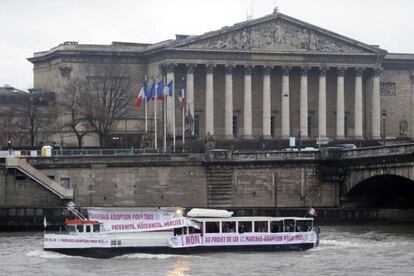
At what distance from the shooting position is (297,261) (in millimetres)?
85500

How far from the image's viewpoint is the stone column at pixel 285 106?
511 ft

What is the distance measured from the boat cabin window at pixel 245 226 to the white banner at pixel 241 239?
27.9 inches

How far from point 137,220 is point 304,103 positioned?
70248 millimetres

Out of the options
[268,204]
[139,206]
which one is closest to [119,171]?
[139,206]

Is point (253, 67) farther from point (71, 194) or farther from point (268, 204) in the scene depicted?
point (71, 194)

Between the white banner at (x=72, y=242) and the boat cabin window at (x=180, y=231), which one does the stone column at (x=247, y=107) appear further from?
the white banner at (x=72, y=242)

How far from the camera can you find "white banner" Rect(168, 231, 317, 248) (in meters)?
89.1

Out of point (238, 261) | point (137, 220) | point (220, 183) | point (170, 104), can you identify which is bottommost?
point (238, 261)

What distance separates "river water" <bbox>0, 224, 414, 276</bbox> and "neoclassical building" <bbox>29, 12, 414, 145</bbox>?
57.9 meters

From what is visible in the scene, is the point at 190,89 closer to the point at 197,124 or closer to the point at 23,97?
the point at 197,124

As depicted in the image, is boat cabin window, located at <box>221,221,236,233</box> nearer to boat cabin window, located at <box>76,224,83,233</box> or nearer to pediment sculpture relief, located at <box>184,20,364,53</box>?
boat cabin window, located at <box>76,224,83,233</box>

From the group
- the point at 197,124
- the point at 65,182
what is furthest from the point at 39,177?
the point at 197,124

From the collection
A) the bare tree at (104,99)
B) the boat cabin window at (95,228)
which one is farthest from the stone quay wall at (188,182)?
the boat cabin window at (95,228)

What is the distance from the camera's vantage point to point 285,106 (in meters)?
157
